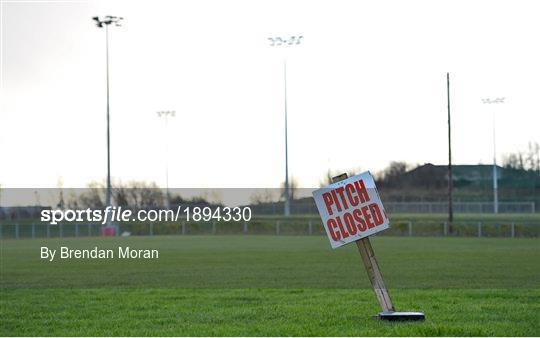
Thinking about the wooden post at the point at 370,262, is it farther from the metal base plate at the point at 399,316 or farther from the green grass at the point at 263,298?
the green grass at the point at 263,298

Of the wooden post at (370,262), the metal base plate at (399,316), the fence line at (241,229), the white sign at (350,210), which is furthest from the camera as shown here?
the fence line at (241,229)

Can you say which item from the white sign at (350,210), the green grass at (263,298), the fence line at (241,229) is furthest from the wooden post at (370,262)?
the fence line at (241,229)

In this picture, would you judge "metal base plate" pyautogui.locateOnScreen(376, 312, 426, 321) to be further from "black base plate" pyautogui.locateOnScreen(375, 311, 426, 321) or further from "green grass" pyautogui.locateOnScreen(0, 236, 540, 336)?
"green grass" pyautogui.locateOnScreen(0, 236, 540, 336)

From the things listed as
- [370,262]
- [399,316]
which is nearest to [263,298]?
[399,316]

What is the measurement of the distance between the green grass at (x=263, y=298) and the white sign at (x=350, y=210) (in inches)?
45.0

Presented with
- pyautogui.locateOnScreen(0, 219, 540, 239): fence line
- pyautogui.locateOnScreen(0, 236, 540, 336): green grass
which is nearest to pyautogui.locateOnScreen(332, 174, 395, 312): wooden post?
pyautogui.locateOnScreen(0, 236, 540, 336): green grass

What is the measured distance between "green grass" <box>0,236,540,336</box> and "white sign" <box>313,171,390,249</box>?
3.75ft

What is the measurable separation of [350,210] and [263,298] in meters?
4.90

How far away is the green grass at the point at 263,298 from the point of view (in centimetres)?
1152

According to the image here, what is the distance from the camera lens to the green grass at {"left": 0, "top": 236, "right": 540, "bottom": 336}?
37.8 ft

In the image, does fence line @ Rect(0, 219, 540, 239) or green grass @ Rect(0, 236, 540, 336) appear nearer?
green grass @ Rect(0, 236, 540, 336)

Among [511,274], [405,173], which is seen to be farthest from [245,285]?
[405,173]

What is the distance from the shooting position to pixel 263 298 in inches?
607

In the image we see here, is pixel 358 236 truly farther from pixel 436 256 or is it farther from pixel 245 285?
pixel 436 256
